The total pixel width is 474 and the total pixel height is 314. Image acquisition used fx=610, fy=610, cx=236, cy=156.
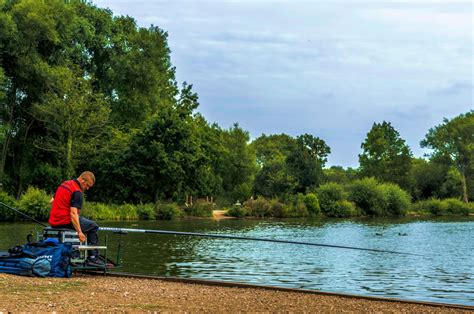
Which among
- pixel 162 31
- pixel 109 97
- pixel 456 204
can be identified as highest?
pixel 162 31

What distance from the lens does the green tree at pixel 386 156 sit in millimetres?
86750

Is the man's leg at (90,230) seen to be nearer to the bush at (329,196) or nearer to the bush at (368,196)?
the bush at (329,196)

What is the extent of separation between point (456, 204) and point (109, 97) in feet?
156

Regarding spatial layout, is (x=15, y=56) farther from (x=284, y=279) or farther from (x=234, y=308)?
(x=234, y=308)

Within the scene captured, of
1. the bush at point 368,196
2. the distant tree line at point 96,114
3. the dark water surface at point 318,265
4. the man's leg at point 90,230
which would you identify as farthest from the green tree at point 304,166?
the man's leg at point 90,230

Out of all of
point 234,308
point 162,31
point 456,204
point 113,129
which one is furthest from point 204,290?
point 456,204

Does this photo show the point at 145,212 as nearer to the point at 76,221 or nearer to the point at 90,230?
the point at 90,230

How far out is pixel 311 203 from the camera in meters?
64.2

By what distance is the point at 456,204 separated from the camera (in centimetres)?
8000

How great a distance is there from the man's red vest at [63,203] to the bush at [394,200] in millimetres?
59786

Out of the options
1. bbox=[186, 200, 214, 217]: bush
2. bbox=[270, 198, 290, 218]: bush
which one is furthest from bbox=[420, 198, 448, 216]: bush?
bbox=[186, 200, 214, 217]: bush

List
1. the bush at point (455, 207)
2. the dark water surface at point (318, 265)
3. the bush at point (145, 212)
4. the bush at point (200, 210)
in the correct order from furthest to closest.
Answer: the bush at point (455, 207), the bush at point (200, 210), the bush at point (145, 212), the dark water surface at point (318, 265)

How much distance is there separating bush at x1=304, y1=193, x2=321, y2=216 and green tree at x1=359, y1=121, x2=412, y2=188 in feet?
80.3

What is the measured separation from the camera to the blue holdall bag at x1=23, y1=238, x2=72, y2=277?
1120 centimetres
